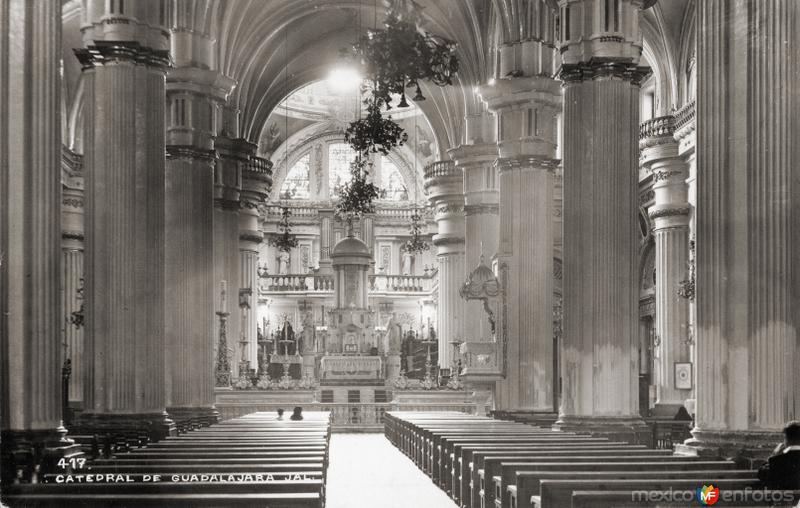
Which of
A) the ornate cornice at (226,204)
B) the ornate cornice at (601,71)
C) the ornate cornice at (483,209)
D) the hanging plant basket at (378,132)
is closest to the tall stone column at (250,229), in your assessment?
the ornate cornice at (226,204)

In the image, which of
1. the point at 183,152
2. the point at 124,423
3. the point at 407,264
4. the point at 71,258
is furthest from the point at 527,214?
the point at 407,264

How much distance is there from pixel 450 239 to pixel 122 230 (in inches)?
741

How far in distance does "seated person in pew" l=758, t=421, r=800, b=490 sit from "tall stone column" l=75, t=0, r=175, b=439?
28.1ft

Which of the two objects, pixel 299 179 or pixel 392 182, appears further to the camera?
pixel 392 182

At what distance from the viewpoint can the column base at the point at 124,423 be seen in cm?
1356

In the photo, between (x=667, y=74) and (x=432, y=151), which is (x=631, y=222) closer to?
(x=667, y=74)

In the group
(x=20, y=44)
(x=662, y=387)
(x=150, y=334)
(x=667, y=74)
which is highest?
(x=667, y=74)

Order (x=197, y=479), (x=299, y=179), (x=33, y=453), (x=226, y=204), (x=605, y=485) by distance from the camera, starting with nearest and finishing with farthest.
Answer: (x=605, y=485)
(x=197, y=479)
(x=33, y=453)
(x=226, y=204)
(x=299, y=179)

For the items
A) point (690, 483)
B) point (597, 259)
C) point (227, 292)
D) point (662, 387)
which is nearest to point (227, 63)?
point (227, 292)

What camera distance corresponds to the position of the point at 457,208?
31.8 metres

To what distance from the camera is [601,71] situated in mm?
15102

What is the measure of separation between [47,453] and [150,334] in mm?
5059

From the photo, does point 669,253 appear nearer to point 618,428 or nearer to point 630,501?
point 618,428

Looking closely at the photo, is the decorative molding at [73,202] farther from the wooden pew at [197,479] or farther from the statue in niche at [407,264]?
the statue in niche at [407,264]
